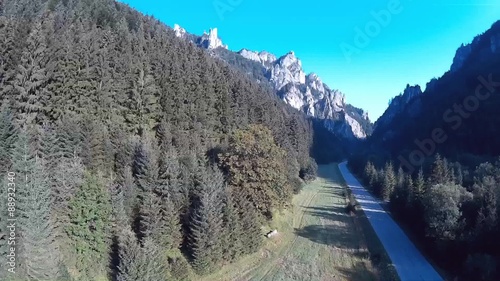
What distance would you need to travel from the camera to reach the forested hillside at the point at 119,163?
23875 millimetres

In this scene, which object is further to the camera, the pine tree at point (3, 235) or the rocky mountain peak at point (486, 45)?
the rocky mountain peak at point (486, 45)

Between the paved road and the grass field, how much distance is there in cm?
273

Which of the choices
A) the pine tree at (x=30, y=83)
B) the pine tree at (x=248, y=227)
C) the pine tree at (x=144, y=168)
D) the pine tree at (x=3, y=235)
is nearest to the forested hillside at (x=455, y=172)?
the pine tree at (x=248, y=227)

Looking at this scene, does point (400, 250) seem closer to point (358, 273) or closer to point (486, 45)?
point (358, 273)

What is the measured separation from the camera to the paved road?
3228 cm

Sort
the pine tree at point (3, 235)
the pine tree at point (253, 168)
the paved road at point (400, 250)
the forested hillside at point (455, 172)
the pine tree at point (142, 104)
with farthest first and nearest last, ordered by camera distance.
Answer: the pine tree at point (142, 104), the pine tree at point (253, 168), the paved road at point (400, 250), the forested hillside at point (455, 172), the pine tree at point (3, 235)

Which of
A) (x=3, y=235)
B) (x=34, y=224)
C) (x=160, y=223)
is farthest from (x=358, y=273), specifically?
(x=3, y=235)

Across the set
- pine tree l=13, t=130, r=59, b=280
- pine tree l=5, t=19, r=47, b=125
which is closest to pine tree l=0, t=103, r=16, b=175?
pine tree l=13, t=130, r=59, b=280

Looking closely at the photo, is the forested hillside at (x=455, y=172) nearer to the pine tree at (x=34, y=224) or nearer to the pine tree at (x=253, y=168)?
the pine tree at (x=253, y=168)

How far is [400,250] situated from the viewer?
39469mm

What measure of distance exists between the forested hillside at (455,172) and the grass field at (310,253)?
315 inches

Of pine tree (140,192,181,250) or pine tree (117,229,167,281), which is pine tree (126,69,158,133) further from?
pine tree (117,229,167,281)

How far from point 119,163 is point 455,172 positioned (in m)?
63.0

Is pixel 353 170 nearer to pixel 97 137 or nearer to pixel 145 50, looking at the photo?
pixel 145 50
